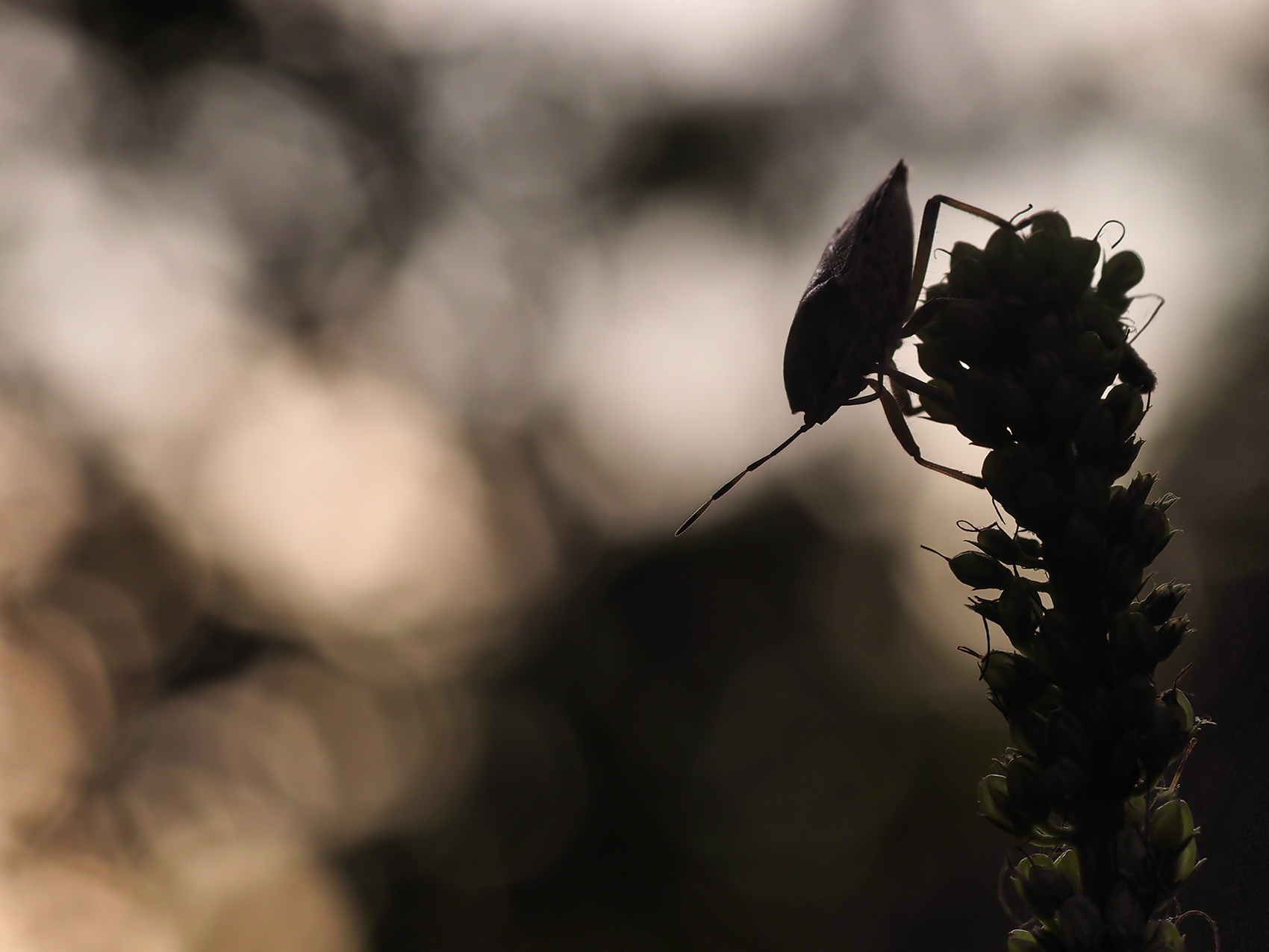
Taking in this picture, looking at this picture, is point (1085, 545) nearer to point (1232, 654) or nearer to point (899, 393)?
point (899, 393)

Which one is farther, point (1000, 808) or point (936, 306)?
point (936, 306)

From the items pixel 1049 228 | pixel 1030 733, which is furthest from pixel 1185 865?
pixel 1049 228

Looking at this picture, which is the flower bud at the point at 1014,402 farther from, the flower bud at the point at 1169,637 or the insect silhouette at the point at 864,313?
the insect silhouette at the point at 864,313

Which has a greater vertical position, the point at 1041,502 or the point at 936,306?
the point at 936,306

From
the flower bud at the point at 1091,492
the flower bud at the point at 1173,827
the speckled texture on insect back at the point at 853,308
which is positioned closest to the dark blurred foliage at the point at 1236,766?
the speckled texture on insect back at the point at 853,308

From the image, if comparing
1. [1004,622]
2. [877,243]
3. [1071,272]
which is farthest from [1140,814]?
[877,243]

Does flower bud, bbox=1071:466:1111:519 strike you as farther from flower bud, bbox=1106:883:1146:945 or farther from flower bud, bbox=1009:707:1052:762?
flower bud, bbox=1106:883:1146:945

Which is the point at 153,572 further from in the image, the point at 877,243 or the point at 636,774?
the point at 877,243
